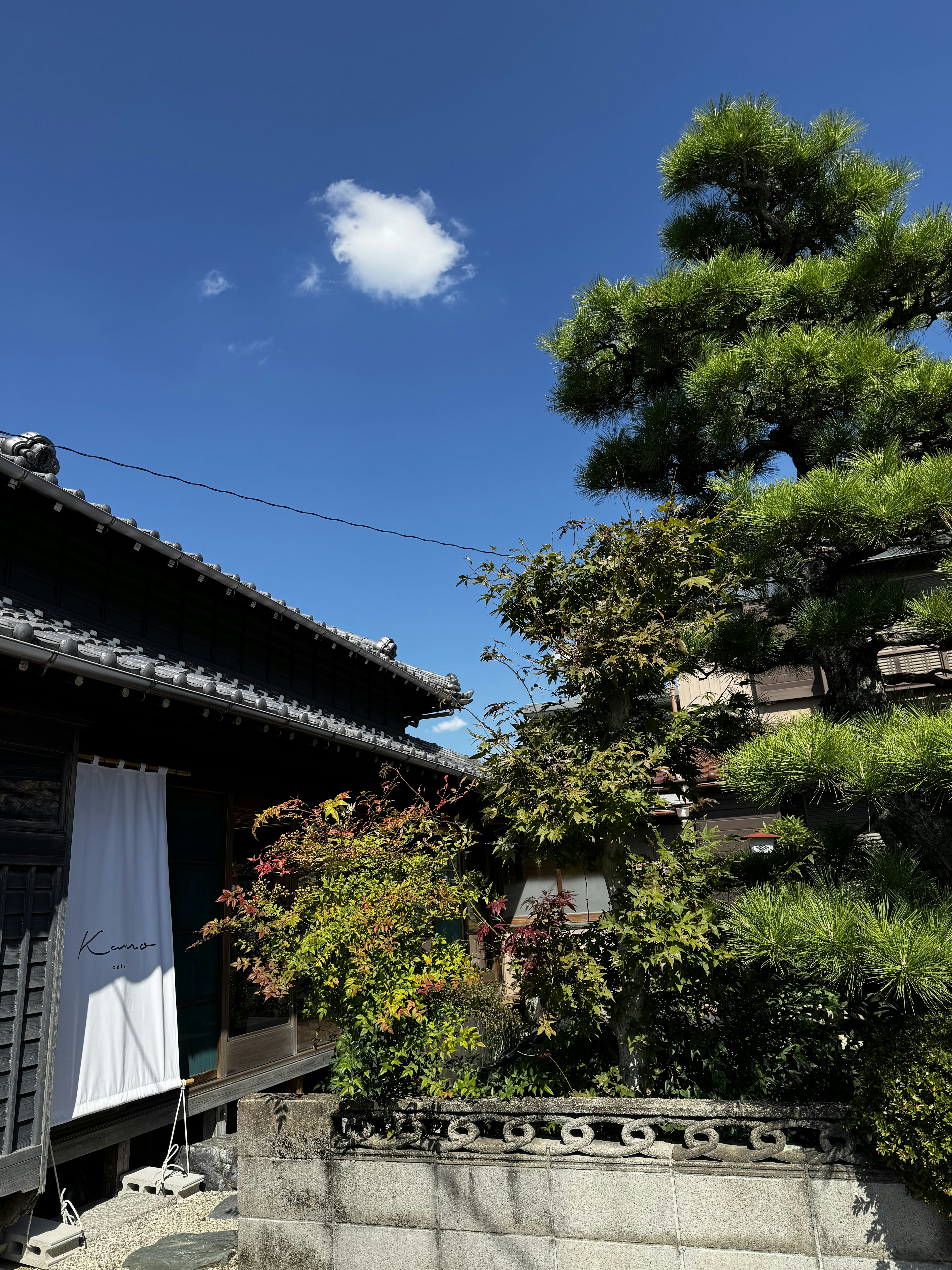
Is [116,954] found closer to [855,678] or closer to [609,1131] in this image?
[609,1131]

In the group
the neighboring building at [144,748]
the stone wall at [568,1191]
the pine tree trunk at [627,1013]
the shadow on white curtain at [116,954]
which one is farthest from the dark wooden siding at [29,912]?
the pine tree trunk at [627,1013]

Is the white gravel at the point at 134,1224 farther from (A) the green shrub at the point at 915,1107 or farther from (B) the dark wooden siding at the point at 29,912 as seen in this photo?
(A) the green shrub at the point at 915,1107

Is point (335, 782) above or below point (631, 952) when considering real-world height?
above

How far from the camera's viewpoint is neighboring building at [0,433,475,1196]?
474cm

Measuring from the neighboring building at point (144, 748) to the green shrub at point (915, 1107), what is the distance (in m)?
4.61

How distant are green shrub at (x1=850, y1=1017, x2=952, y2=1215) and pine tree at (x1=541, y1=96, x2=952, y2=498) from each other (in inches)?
142

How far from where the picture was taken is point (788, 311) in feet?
18.3

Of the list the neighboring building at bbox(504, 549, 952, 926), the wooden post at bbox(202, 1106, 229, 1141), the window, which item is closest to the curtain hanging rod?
the window

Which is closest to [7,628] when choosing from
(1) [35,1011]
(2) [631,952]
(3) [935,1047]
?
(1) [35,1011]

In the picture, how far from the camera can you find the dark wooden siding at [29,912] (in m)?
4.61

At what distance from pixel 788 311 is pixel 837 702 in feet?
9.63

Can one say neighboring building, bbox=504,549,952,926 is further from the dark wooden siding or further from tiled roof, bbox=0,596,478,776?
the dark wooden siding

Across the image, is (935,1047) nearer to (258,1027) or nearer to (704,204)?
(258,1027)

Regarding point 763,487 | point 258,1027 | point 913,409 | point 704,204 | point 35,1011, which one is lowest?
point 258,1027
